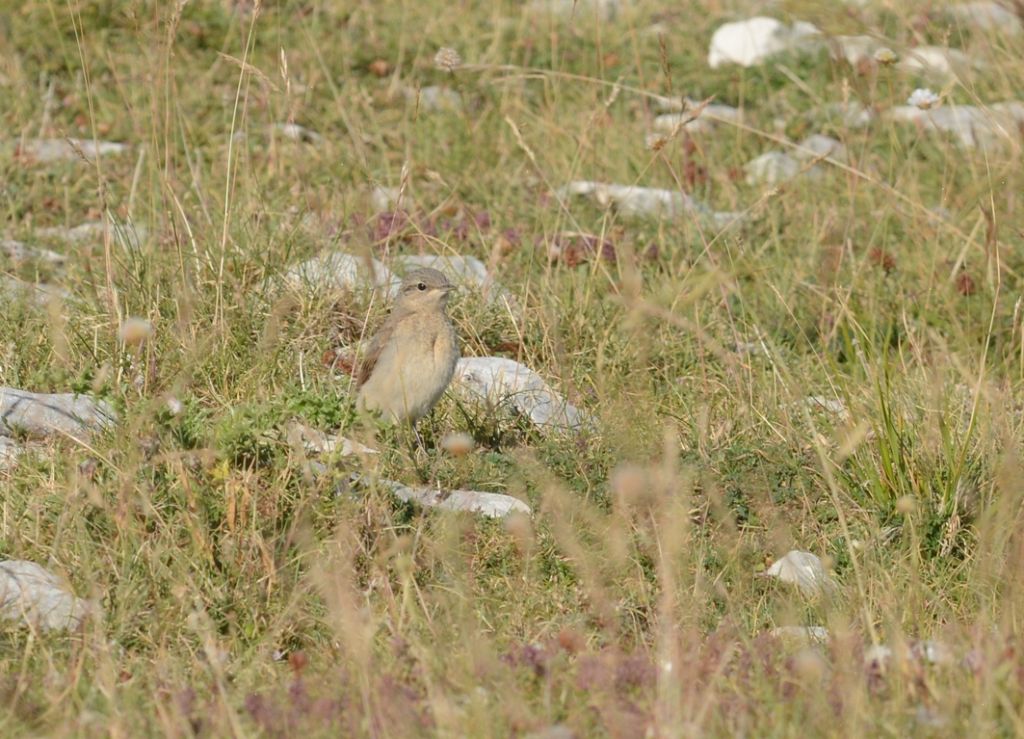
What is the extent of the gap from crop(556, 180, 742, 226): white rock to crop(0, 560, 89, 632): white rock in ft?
13.4

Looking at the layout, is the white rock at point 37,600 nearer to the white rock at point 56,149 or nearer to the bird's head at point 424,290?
the bird's head at point 424,290

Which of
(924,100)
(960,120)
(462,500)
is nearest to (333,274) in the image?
(462,500)

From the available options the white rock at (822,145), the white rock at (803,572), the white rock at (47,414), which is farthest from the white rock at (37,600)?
the white rock at (822,145)

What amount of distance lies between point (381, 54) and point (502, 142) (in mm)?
1730

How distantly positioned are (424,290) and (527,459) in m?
1.12

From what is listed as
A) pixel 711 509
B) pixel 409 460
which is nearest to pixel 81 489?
pixel 409 460

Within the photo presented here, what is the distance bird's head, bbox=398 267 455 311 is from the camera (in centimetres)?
643

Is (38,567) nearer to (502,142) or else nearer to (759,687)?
(759,687)

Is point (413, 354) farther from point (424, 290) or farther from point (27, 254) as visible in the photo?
point (27, 254)

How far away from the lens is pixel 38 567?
4.75 metres

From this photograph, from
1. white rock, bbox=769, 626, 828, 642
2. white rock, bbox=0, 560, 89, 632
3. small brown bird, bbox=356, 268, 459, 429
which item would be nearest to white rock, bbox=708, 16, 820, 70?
small brown bird, bbox=356, 268, 459, 429

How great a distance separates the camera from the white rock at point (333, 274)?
688cm

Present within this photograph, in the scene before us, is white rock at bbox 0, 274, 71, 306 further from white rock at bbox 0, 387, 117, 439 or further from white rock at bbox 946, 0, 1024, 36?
white rock at bbox 946, 0, 1024, 36

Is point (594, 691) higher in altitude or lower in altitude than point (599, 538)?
higher
